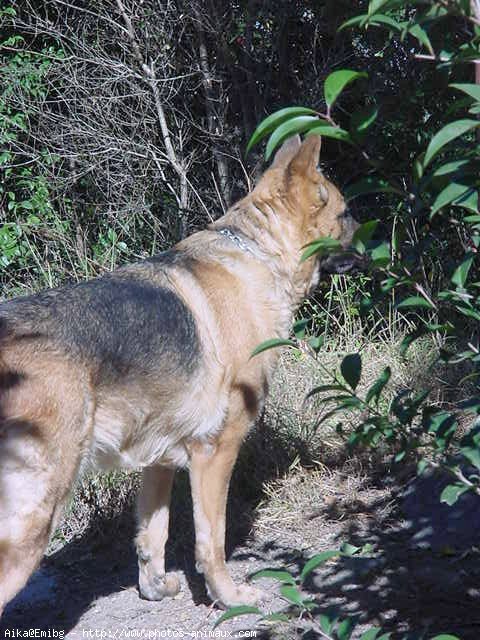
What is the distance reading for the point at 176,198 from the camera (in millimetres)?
8844

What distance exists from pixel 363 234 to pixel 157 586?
2890mm

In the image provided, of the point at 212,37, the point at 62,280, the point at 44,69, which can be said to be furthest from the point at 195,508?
the point at 44,69

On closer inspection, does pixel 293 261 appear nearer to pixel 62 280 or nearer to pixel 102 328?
pixel 102 328

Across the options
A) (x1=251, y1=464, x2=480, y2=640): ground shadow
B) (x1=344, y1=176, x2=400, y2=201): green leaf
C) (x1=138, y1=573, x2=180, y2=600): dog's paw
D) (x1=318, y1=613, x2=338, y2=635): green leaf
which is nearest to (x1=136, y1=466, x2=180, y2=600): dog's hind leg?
(x1=138, y1=573, x2=180, y2=600): dog's paw

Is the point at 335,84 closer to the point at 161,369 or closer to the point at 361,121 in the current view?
the point at 361,121

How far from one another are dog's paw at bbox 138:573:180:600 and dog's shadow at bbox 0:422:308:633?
134mm

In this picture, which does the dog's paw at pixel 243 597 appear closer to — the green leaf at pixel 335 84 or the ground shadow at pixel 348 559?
the ground shadow at pixel 348 559

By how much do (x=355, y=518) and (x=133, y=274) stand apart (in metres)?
2.13

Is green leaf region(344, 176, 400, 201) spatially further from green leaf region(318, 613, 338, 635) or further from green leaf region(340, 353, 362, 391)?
green leaf region(318, 613, 338, 635)

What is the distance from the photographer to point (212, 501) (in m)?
4.15

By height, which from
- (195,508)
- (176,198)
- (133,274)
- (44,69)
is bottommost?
(195,508)

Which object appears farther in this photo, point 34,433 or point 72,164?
point 72,164

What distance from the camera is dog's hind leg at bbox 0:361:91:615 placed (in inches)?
128

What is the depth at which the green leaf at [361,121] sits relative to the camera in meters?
2.10
